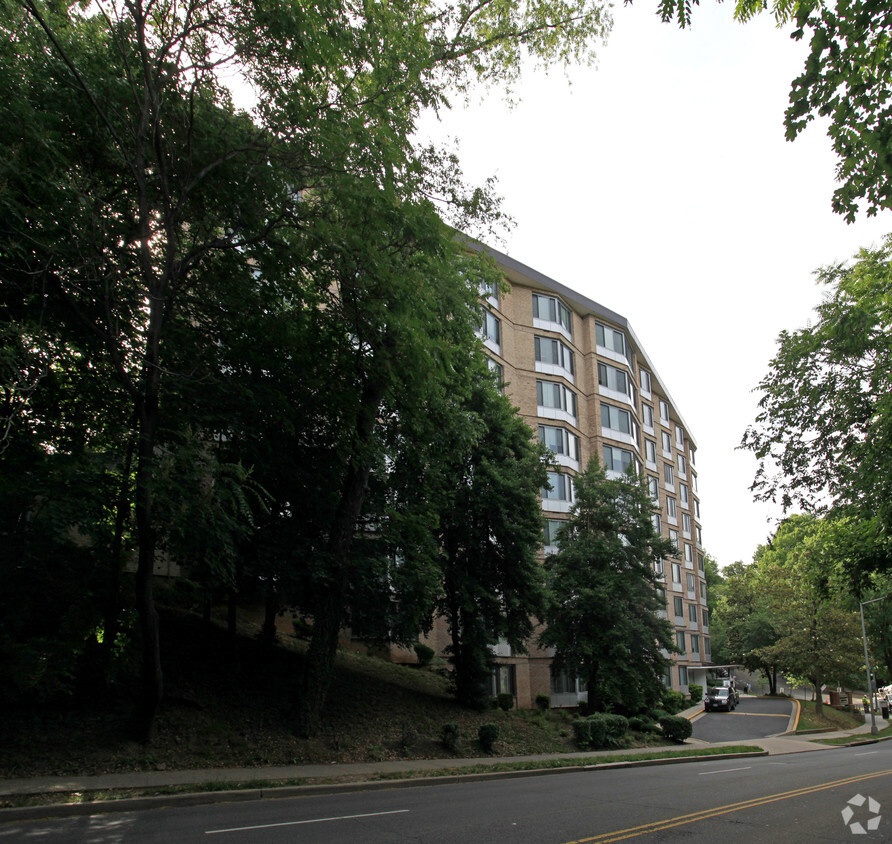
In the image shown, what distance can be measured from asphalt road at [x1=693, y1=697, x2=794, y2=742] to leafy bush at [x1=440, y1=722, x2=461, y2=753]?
1732 centimetres

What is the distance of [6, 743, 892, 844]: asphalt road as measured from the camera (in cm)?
757

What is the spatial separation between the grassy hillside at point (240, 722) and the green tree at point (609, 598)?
317cm

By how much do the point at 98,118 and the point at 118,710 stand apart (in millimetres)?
11276

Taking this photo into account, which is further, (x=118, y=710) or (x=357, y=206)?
(x=118, y=710)

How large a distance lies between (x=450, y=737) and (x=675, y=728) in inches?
507

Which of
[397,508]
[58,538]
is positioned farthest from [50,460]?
[397,508]

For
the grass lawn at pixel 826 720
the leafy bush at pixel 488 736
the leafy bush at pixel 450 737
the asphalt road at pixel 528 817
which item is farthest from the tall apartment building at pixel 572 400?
the asphalt road at pixel 528 817

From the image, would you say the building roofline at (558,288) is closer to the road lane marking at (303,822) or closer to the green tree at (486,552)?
the green tree at (486,552)

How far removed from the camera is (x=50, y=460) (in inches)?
463

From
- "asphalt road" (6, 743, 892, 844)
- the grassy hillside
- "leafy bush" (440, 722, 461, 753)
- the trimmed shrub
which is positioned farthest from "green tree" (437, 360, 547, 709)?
"asphalt road" (6, 743, 892, 844)

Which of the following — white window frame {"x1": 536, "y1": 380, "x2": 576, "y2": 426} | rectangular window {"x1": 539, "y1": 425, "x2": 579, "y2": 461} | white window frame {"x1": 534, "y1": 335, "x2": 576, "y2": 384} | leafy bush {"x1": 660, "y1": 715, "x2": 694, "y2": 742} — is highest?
white window frame {"x1": 534, "y1": 335, "x2": 576, "y2": 384}

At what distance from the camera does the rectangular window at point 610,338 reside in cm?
4562

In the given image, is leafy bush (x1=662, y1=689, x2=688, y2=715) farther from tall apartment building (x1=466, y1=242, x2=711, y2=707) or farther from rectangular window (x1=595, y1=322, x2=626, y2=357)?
rectangular window (x1=595, y1=322, x2=626, y2=357)

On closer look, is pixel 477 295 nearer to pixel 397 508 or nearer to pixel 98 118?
pixel 397 508
